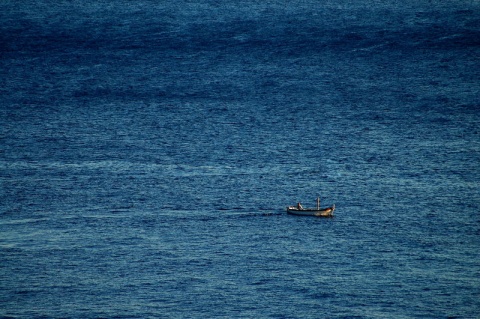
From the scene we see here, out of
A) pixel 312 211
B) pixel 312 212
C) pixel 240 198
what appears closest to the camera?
pixel 312 211

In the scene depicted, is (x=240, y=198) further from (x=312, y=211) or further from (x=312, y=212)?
(x=312, y=211)

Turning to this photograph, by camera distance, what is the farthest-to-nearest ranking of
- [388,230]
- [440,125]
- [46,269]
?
[440,125] → [388,230] → [46,269]

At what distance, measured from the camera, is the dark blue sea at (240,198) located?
356 ft

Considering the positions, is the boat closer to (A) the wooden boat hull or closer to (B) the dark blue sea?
(A) the wooden boat hull

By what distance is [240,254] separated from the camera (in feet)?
393

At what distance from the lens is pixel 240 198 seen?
460 feet

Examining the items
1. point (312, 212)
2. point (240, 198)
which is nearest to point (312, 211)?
point (312, 212)

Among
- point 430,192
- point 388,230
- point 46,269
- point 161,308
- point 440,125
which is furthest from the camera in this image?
point 440,125

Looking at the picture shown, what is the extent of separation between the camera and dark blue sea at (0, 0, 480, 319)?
108 m

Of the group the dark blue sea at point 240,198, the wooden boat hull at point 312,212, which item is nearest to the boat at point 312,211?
the wooden boat hull at point 312,212

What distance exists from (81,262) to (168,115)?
70.8m

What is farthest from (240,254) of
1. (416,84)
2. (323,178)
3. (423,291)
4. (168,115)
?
(416,84)

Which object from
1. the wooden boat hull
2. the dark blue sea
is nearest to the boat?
the wooden boat hull

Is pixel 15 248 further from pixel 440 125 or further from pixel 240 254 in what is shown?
pixel 440 125
